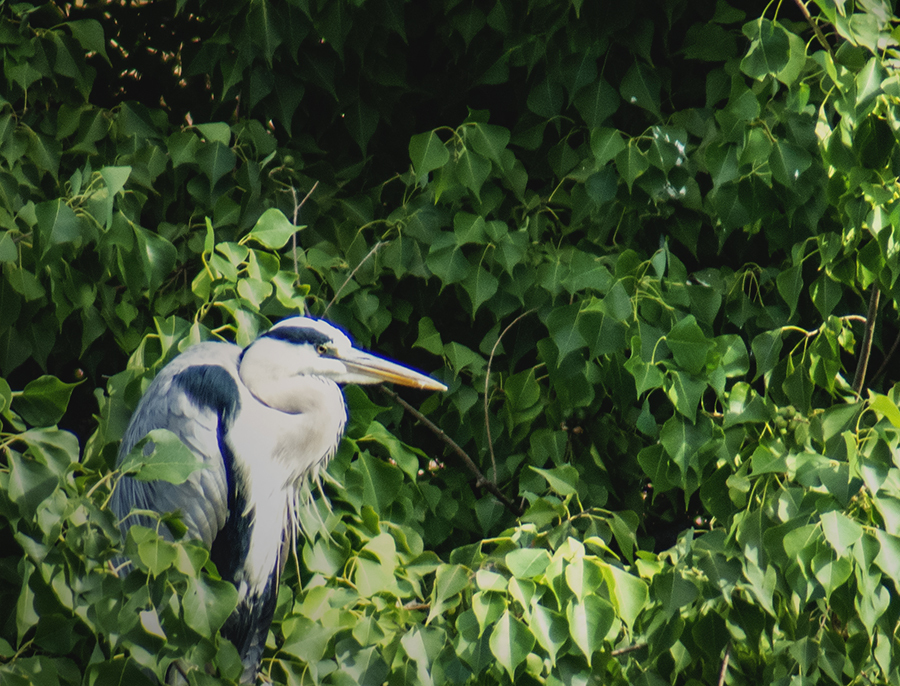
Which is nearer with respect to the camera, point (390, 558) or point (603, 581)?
point (603, 581)

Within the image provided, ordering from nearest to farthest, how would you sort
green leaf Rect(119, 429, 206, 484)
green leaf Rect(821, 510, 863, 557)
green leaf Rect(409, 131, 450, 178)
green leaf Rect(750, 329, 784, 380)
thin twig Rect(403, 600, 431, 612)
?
green leaf Rect(119, 429, 206, 484)
green leaf Rect(821, 510, 863, 557)
thin twig Rect(403, 600, 431, 612)
green leaf Rect(750, 329, 784, 380)
green leaf Rect(409, 131, 450, 178)

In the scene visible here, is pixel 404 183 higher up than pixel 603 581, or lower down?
higher up

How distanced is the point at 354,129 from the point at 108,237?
2.03ft

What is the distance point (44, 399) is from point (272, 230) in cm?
47

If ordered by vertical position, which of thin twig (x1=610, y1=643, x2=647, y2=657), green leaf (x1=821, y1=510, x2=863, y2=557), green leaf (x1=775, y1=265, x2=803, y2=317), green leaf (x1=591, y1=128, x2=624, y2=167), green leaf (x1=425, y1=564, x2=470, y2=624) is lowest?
thin twig (x1=610, y1=643, x2=647, y2=657)

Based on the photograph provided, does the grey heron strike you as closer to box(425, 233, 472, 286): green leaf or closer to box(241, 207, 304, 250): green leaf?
box(241, 207, 304, 250): green leaf

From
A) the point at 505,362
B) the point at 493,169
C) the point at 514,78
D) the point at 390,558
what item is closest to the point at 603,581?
the point at 390,558

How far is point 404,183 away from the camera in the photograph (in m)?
2.02

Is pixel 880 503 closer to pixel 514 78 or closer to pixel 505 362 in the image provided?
pixel 505 362

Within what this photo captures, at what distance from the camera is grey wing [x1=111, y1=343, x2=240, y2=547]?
1.24 meters

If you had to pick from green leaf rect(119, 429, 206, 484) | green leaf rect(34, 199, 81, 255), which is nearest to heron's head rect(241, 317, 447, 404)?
green leaf rect(119, 429, 206, 484)

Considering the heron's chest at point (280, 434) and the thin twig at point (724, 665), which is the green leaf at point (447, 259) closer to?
the heron's chest at point (280, 434)

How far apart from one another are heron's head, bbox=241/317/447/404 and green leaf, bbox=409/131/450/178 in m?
0.53

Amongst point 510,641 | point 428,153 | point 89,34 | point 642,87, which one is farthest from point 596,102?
point 510,641
